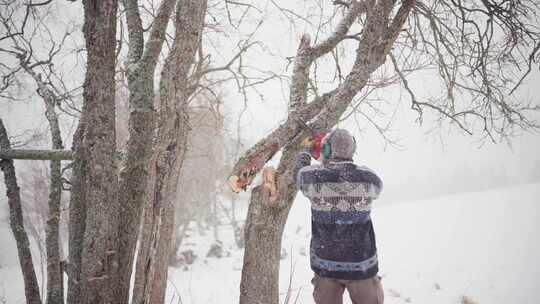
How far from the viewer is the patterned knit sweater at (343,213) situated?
2.44 m

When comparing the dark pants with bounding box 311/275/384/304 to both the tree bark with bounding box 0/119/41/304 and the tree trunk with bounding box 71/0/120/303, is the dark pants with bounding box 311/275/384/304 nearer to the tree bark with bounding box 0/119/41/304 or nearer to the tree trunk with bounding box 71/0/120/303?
the tree trunk with bounding box 71/0/120/303

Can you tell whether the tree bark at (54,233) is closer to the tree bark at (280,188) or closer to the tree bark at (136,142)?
the tree bark at (136,142)

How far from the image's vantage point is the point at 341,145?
2.47 meters

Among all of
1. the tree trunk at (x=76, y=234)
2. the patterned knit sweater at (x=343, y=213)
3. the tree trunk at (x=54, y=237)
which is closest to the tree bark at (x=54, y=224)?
the tree trunk at (x=54, y=237)

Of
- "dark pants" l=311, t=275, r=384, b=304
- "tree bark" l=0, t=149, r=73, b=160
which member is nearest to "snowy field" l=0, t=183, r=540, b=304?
"dark pants" l=311, t=275, r=384, b=304

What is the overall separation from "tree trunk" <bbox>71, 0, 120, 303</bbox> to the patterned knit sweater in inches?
53.0

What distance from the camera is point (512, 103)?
405 cm

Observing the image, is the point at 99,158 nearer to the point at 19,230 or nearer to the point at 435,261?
the point at 19,230

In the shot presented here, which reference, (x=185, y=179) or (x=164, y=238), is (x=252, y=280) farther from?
(x=185, y=179)

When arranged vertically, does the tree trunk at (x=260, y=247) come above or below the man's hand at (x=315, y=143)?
below

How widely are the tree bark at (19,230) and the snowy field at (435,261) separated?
10.9 ft

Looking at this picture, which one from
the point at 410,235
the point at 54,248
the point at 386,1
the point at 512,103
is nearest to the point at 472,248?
the point at 410,235

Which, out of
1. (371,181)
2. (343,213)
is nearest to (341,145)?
(371,181)

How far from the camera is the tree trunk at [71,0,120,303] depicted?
1.70 metres
